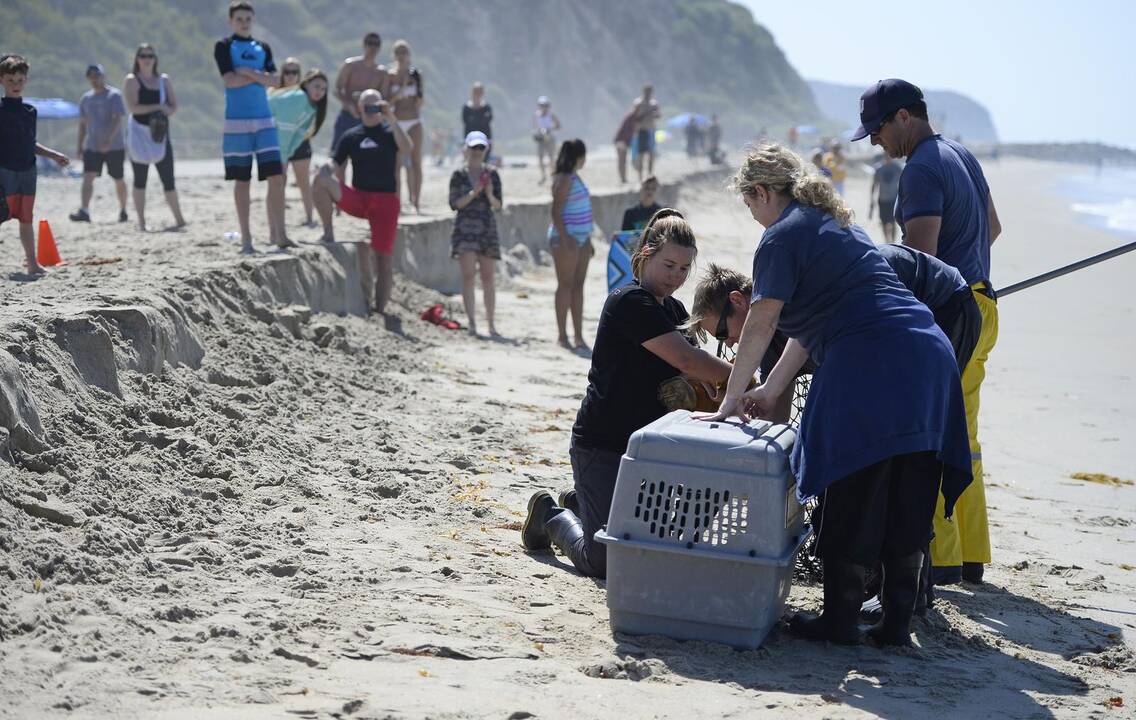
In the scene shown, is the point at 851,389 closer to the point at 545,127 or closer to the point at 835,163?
the point at 835,163

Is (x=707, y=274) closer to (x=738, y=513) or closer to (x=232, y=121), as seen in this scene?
(x=738, y=513)

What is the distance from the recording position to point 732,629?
14.1 ft

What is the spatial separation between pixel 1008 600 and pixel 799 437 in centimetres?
150

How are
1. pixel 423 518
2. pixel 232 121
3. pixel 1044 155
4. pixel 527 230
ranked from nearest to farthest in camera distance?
pixel 423 518
pixel 232 121
pixel 527 230
pixel 1044 155

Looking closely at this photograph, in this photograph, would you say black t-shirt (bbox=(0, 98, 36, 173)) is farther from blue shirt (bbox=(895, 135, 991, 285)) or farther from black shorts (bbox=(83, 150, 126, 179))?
blue shirt (bbox=(895, 135, 991, 285))

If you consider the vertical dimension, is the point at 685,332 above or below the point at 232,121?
below

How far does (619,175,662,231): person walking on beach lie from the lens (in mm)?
9781

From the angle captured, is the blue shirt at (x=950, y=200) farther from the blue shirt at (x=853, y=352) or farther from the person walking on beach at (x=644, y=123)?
the person walking on beach at (x=644, y=123)

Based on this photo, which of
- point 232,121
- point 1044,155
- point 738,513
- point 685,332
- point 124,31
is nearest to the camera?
point 738,513

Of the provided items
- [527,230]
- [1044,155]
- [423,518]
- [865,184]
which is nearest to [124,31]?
[865,184]

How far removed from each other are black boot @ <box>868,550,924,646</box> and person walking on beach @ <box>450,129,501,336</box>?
7095 millimetres

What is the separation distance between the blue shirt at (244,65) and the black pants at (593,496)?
544 cm

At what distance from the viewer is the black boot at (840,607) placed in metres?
4.33

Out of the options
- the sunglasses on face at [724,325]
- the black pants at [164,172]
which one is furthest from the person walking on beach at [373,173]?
the sunglasses on face at [724,325]
